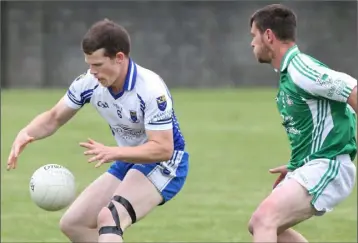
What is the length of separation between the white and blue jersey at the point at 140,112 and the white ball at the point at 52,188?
40 centimetres

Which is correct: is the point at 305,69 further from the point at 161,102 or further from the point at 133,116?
the point at 133,116

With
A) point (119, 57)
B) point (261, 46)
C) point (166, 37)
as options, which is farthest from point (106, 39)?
point (166, 37)

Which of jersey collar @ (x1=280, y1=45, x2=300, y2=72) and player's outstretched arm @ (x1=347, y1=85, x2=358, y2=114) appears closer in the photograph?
player's outstretched arm @ (x1=347, y1=85, x2=358, y2=114)

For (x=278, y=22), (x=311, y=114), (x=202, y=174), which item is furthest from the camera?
(x=202, y=174)

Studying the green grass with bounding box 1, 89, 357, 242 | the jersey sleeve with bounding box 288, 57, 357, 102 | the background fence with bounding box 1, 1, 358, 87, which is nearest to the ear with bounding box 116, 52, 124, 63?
the jersey sleeve with bounding box 288, 57, 357, 102

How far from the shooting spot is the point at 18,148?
7402 millimetres

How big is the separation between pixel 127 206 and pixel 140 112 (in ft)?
2.35

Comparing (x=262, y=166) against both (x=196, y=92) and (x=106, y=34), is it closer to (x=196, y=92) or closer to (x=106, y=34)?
(x=106, y=34)

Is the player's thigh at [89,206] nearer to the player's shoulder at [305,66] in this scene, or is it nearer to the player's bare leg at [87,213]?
the player's bare leg at [87,213]

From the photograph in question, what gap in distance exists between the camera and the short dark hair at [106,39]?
22.6ft

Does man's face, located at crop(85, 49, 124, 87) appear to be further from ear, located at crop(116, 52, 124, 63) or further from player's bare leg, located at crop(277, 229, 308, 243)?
player's bare leg, located at crop(277, 229, 308, 243)

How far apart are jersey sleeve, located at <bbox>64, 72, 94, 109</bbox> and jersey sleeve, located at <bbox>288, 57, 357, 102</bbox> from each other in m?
1.71

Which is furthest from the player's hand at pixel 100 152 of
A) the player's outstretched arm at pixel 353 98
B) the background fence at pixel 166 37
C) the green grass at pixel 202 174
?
the background fence at pixel 166 37

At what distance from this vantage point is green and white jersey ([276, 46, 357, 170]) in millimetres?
6582
